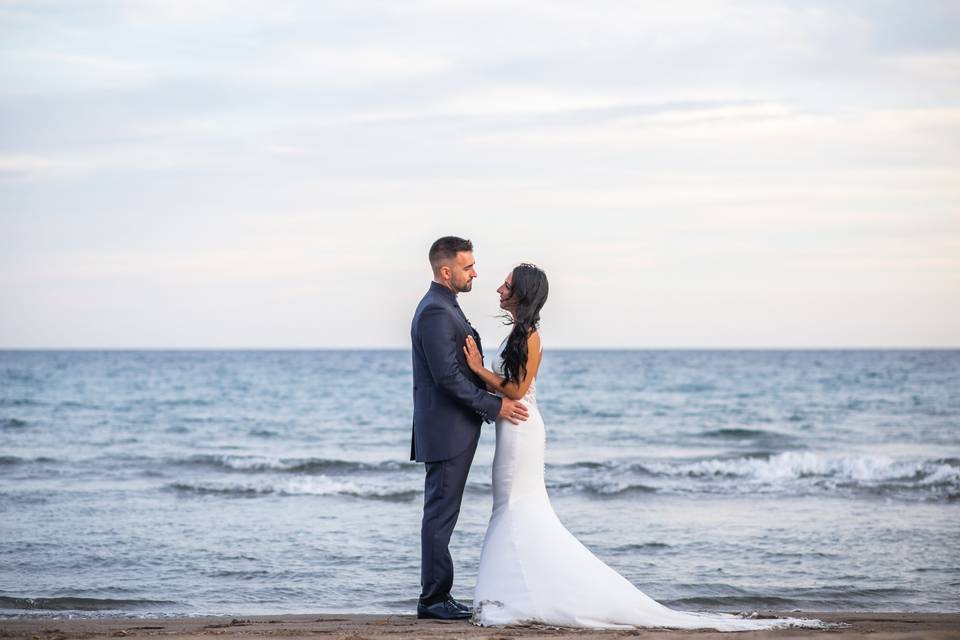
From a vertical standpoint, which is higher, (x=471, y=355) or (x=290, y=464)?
(x=471, y=355)

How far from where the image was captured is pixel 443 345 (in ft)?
19.5

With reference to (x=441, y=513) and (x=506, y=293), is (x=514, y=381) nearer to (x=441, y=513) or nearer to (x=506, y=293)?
(x=506, y=293)

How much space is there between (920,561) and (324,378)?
130ft

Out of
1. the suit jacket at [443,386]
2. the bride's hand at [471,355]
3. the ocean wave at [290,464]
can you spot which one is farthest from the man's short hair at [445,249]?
the ocean wave at [290,464]

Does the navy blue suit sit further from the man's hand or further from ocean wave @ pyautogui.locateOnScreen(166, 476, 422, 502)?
ocean wave @ pyautogui.locateOnScreen(166, 476, 422, 502)

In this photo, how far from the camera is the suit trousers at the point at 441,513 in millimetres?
6062

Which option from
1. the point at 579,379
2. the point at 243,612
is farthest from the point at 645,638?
the point at 579,379

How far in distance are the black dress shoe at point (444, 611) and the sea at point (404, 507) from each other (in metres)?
1.30

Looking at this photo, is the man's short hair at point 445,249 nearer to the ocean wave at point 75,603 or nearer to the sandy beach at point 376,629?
the sandy beach at point 376,629

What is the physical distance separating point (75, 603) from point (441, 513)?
336cm

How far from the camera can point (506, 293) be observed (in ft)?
19.8

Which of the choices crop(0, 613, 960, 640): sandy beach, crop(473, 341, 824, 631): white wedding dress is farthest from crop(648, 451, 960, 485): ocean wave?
crop(473, 341, 824, 631): white wedding dress

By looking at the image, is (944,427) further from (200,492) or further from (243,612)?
(243,612)

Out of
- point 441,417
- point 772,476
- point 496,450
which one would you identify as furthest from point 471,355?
point 772,476
